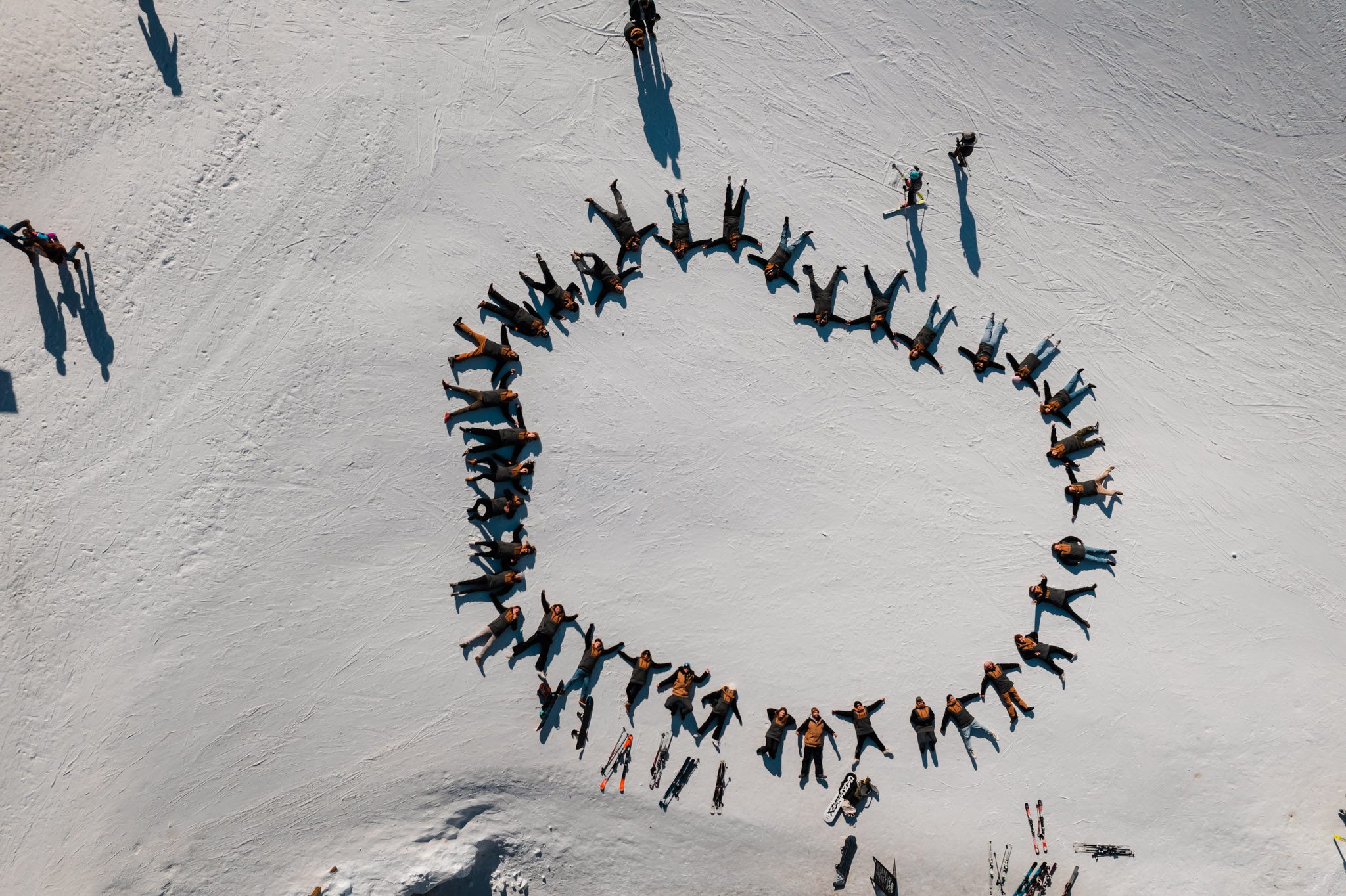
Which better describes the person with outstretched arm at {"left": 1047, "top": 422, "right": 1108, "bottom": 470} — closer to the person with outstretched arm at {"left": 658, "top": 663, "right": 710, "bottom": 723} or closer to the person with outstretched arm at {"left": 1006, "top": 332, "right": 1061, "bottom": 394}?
the person with outstretched arm at {"left": 1006, "top": 332, "right": 1061, "bottom": 394}

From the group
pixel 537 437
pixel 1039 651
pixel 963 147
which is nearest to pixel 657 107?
pixel 963 147

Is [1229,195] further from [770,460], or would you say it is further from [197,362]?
[197,362]

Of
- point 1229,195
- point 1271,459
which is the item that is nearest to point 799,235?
point 1229,195

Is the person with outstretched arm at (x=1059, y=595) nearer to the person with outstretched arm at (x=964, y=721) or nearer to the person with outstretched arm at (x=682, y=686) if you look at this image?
the person with outstretched arm at (x=964, y=721)

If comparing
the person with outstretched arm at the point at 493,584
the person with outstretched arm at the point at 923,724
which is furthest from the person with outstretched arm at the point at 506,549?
the person with outstretched arm at the point at 923,724

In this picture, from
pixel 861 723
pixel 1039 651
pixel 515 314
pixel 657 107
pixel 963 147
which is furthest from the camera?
pixel 657 107

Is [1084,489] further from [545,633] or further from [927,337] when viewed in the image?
[545,633]
